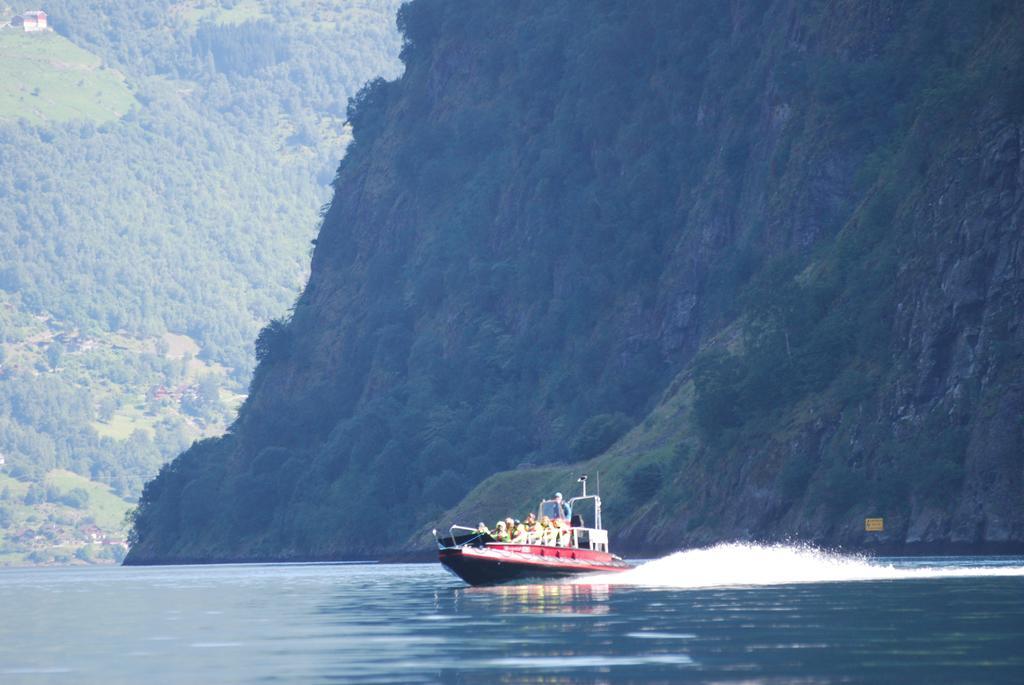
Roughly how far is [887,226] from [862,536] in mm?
31094

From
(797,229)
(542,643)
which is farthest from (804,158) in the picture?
(542,643)

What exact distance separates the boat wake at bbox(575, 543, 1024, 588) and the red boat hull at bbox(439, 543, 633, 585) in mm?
1628

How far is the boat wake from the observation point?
84188 mm

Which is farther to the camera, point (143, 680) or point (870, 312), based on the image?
point (870, 312)

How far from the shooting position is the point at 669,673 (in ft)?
137

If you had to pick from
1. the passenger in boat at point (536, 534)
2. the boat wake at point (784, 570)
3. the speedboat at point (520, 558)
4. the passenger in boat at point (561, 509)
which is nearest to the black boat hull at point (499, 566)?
the speedboat at point (520, 558)

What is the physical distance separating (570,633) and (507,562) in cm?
3315

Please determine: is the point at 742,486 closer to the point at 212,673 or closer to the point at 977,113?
the point at 977,113

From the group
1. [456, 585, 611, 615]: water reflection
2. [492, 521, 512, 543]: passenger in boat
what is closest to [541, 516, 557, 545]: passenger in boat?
[492, 521, 512, 543]: passenger in boat

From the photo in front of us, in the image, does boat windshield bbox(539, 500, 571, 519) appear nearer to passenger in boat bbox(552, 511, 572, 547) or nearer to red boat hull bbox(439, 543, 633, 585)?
passenger in boat bbox(552, 511, 572, 547)

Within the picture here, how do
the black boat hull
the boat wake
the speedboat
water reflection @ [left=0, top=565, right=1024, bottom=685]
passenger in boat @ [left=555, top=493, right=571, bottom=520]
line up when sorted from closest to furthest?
1. water reflection @ [left=0, top=565, right=1024, bottom=685]
2. the boat wake
3. the black boat hull
4. the speedboat
5. passenger in boat @ [left=555, top=493, right=571, bottom=520]

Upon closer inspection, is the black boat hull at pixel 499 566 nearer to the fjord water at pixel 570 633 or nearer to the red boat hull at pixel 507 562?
the red boat hull at pixel 507 562

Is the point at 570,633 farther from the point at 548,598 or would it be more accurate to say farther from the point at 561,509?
the point at 561,509

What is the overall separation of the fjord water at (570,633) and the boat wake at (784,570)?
1.45 feet
